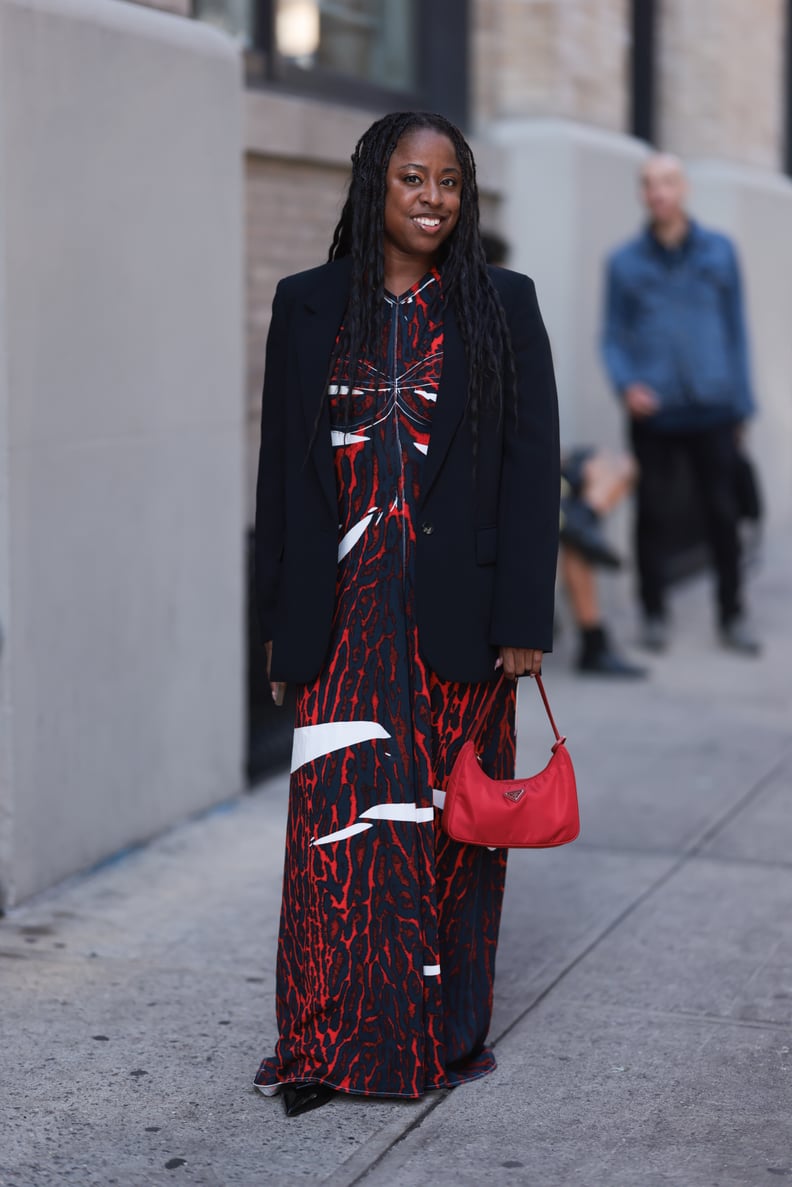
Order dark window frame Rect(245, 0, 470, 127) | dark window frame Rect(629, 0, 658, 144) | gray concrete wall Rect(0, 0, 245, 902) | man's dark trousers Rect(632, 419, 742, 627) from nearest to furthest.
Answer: gray concrete wall Rect(0, 0, 245, 902) < dark window frame Rect(245, 0, 470, 127) < man's dark trousers Rect(632, 419, 742, 627) < dark window frame Rect(629, 0, 658, 144)

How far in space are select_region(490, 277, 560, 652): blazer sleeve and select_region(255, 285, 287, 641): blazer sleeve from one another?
45 cm

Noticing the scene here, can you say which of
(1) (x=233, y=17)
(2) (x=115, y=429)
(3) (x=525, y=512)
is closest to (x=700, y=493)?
(1) (x=233, y=17)

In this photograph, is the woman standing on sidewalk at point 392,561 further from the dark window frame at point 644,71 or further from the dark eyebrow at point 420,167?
the dark window frame at point 644,71

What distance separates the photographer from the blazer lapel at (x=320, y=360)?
3750 mm

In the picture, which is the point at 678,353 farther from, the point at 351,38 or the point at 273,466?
the point at 273,466

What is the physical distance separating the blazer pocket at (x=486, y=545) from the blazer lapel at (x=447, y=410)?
14cm

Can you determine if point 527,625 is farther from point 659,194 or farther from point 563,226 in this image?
point 563,226

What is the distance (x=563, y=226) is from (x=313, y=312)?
536 centimetres

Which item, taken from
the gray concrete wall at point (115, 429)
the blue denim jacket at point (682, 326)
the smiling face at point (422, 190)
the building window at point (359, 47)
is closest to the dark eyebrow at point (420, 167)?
the smiling face at point (422, 190)

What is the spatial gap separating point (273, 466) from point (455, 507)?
1.31 feet

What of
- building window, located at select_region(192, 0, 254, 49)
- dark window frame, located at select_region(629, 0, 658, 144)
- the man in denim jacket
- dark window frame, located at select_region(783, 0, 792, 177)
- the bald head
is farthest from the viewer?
dark window frame, located at select_region(783, 0, 792, 177)

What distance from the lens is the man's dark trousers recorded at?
28.1 ft

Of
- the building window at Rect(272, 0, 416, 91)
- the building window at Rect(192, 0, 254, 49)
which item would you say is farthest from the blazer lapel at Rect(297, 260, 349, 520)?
the building window at Rect(272, 0, 416, 91)

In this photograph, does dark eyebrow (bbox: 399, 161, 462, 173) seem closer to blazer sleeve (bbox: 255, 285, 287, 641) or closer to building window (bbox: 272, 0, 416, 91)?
blazer sleeve (bbox: 255, 285, 287, 641)
